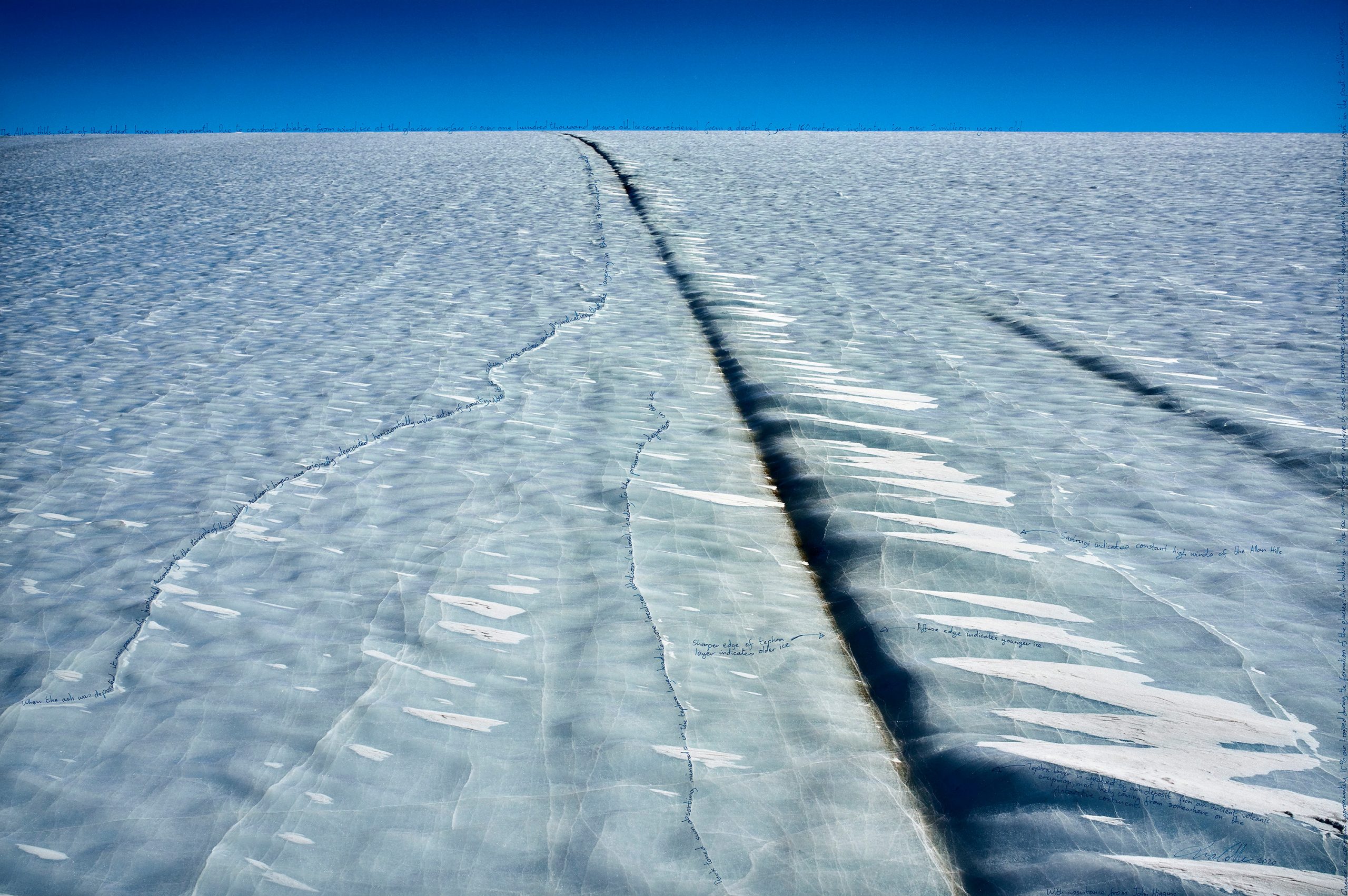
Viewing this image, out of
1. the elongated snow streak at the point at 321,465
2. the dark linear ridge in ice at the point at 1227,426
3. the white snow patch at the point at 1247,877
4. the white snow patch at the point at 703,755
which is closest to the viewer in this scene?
the white snow patch at the point at 1247,877

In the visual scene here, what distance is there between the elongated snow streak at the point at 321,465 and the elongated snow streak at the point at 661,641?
339mm

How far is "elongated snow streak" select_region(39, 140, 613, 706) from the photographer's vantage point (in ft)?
2.64

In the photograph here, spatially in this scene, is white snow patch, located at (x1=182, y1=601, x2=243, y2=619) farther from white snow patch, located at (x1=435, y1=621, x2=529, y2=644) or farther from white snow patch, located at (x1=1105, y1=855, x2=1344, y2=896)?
white snow patch, located at (x1=1105, y1=855, x2=1344, y2=896)

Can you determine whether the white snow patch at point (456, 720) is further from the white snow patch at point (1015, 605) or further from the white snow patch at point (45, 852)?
the white snow patch at point (1015, 605)

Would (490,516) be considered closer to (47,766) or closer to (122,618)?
(122,618)

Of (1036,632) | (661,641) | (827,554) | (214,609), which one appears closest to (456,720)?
(661,641)

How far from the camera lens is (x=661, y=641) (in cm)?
84

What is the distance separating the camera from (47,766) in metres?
0.69

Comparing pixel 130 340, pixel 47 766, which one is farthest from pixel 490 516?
pixel 130 340

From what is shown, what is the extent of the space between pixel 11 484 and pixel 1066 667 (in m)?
1.37

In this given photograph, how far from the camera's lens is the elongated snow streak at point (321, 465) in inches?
31.7

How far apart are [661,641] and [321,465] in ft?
2.12
